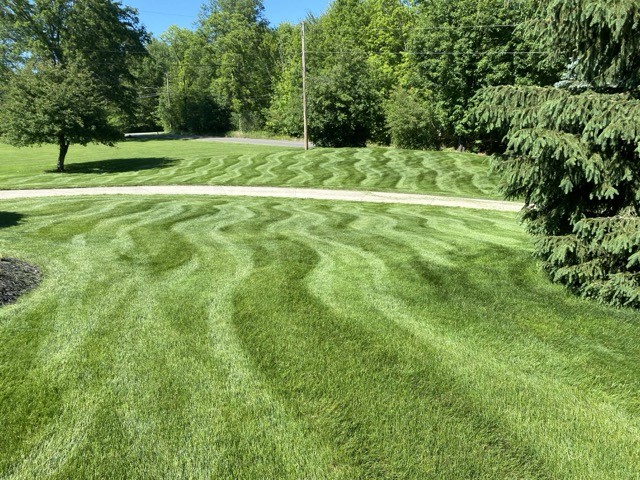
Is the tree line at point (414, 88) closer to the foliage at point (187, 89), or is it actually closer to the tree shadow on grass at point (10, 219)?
the foliage at point (187, 89)

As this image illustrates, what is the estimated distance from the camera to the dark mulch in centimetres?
464

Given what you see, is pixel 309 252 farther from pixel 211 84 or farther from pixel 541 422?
pixel 211 84

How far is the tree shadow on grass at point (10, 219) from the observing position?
8.90 metres

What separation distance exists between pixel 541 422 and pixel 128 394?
303cm

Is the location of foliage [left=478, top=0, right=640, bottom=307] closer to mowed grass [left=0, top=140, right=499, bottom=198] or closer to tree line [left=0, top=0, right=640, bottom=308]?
tree line [left=0, top=0, right=640, bottom=308]

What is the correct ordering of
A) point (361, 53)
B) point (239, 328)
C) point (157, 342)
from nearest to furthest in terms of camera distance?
point (157, 342), point (239, 328), point (361, 53)

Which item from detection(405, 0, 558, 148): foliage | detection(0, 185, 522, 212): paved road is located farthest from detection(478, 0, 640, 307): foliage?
detection(405, 0, 558, 148): foliage

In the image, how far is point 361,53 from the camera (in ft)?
133

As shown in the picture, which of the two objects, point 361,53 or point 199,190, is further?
point 361,53

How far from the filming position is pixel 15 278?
5059 mm

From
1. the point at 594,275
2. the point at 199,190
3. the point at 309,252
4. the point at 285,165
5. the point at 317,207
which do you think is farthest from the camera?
the point at 285,165

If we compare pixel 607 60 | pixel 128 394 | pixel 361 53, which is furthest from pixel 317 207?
pixel 361 53

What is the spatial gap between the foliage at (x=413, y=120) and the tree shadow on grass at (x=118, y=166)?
1981 centimetres

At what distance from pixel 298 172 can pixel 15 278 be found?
19.0 metres
